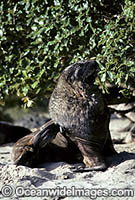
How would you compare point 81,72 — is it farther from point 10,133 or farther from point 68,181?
point 10,133

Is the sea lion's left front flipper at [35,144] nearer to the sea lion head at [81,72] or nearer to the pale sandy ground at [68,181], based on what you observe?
the pale sandy ground at [68,181]

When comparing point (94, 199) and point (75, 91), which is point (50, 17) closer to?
point (75, 91)

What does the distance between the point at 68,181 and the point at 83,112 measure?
2.08 feet

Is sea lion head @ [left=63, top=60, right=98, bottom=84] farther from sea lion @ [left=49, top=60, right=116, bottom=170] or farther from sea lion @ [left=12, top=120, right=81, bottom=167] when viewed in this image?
sea lion @ [left=12, top=120, right=81, bottom=167]

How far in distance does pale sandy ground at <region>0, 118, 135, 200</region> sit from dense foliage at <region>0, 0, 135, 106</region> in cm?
88

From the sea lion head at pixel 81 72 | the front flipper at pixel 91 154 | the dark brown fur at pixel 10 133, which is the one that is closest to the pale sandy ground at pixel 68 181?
the front flipper at pixel 91 154

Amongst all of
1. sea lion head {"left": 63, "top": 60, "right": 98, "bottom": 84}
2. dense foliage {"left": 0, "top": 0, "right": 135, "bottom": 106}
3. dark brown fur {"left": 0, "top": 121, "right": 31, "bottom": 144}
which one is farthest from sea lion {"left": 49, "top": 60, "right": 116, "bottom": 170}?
dark brown fur {"left": 0, "top": 121, "right": 31, "bottom": 144}

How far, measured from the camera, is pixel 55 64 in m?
4.44

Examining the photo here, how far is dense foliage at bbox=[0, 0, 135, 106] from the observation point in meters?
3.90

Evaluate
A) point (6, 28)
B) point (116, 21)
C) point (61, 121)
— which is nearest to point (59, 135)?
point (61, 121)

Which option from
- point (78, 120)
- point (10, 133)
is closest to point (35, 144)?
point (78, 120)

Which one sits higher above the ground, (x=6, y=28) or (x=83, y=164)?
(x=6, y=28)

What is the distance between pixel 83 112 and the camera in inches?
142

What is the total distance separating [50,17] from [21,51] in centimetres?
73
